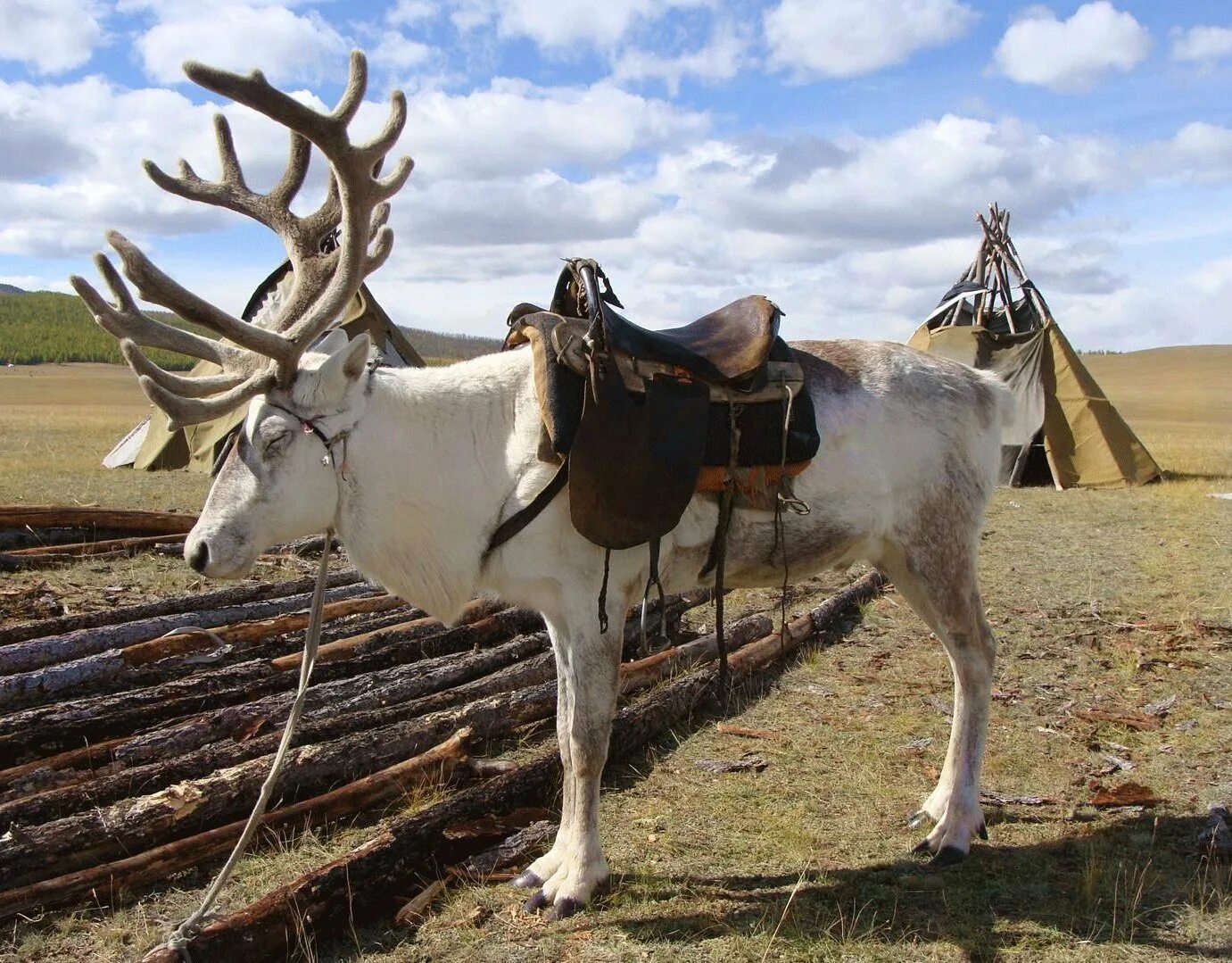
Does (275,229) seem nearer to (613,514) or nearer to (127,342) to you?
(127,342)

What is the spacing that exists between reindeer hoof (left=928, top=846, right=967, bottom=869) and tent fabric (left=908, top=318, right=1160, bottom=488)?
12958 millimetres

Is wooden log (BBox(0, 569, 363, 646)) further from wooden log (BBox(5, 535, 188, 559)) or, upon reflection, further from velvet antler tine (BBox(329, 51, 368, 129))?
velvet antler tine (BBox(329, 51, 368, 129))

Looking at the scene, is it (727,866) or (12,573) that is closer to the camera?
(727,866)

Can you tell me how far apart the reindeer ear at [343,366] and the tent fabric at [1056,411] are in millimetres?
13805

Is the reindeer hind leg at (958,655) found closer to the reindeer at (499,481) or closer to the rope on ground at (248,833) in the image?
the reindeer at (499,481)

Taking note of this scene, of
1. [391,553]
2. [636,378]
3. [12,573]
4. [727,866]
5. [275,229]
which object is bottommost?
[727,866]

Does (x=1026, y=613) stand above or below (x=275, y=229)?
below

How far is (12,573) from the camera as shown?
8727mm

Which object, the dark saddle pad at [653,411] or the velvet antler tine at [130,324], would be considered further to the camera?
the velvet antler tine at [130,324]

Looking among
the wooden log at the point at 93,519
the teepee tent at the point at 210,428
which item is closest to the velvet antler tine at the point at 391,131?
the wooden log at the point at 93,519

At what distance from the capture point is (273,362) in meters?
4.23

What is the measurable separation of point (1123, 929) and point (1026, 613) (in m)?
4.68

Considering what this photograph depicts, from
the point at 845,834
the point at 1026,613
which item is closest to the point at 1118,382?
the point at 1026,613

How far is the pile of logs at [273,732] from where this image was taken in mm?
4113
